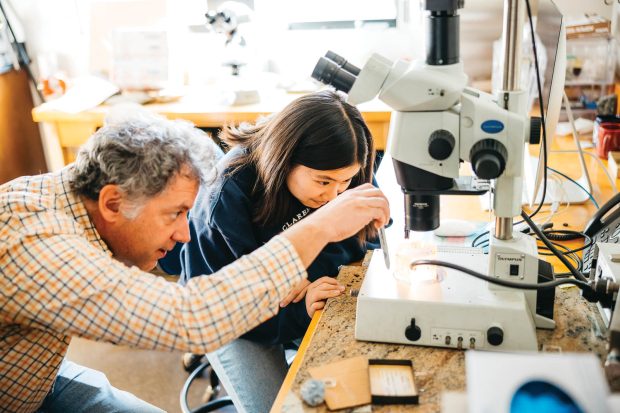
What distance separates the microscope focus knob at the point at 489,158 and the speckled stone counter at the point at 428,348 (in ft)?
1.06

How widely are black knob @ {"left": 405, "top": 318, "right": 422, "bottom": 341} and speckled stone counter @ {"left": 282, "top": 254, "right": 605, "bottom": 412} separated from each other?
2 cm

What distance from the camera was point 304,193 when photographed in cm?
162

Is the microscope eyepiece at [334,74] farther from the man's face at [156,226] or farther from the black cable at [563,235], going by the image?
the black cable at [563,235]

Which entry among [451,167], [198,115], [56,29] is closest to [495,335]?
[451,167]

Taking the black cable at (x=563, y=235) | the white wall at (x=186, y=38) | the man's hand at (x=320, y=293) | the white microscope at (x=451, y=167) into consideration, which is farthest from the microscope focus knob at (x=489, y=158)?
the white wall at (x=186, y=38)

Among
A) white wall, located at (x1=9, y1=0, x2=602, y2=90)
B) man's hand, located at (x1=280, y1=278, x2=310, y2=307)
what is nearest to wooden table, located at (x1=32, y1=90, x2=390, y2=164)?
white wall, located at (x1=9, y1=0, x2=602, y2=90)

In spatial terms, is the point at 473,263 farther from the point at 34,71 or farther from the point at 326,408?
the point at 34,71

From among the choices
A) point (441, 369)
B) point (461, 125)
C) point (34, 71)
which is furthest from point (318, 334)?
point (34, 71)

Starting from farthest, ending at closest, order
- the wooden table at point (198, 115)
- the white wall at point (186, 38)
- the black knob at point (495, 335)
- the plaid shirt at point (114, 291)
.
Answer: the white wall at point (186, 38) < the wooden table at point (198, 115) < the black knob at point (495, 335) < the plaid shirt at point (114, 291)

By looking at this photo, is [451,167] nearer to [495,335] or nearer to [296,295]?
[495,335]

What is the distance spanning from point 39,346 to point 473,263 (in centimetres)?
85

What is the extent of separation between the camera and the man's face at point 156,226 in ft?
4.05

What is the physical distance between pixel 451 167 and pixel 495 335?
30 centimetres

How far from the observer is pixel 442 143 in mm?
1130
